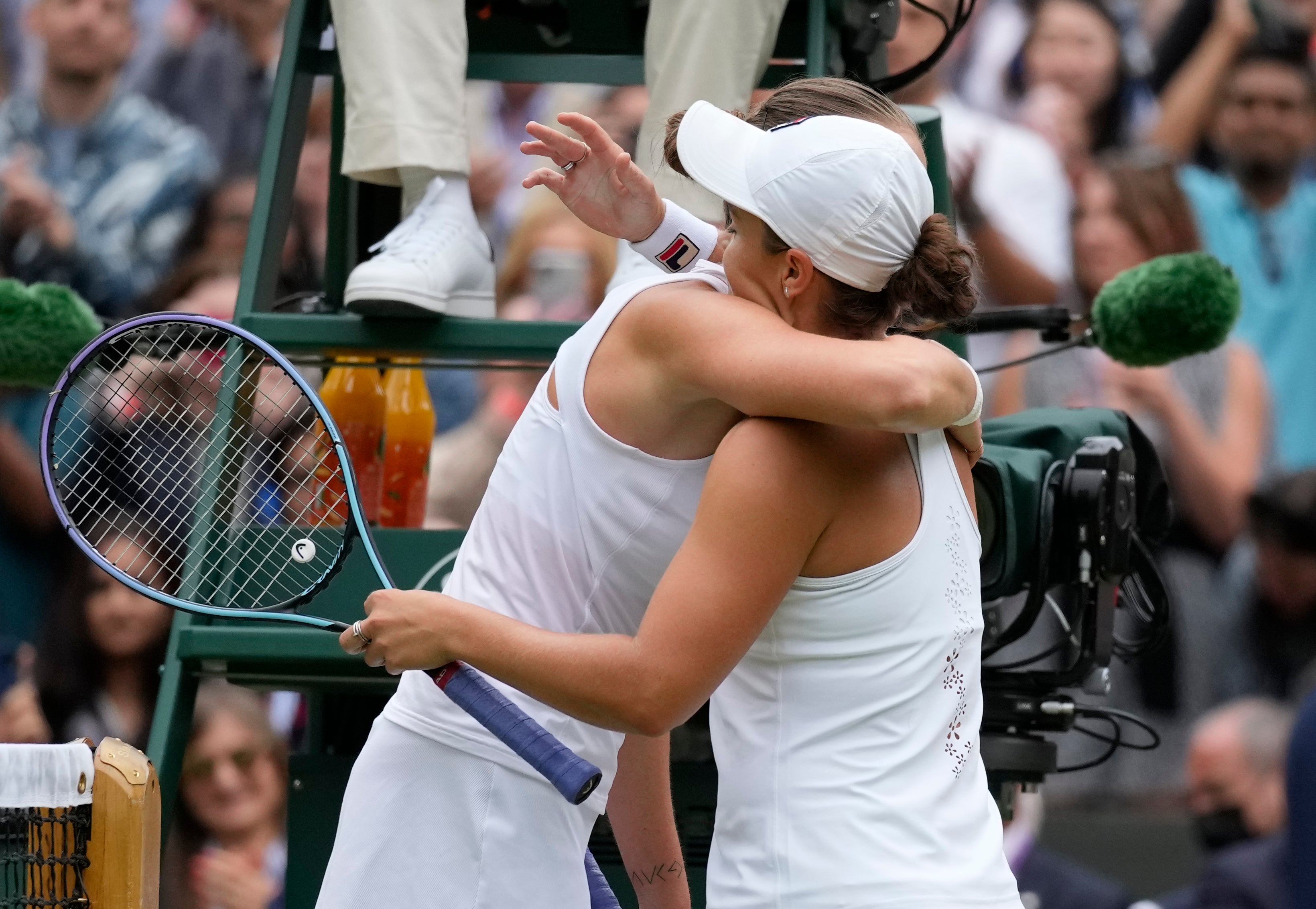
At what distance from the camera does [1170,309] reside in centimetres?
297

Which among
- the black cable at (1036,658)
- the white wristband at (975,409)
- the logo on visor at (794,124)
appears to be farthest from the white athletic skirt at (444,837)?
the black cable at (1036,658)

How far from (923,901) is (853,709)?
185mm

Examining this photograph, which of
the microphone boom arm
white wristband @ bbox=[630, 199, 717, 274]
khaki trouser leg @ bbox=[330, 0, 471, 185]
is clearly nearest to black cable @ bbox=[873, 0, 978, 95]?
the microphone boom arm

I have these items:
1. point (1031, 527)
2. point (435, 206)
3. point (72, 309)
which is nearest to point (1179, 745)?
point (1031, 527)

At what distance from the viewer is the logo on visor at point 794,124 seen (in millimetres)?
1786

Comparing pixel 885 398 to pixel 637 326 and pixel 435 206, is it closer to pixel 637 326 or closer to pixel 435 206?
pixel 637 326

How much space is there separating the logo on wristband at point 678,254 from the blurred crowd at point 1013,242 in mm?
2741

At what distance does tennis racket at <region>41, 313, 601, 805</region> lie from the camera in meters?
1.85

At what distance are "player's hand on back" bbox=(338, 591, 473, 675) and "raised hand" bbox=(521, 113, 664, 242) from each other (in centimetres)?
52

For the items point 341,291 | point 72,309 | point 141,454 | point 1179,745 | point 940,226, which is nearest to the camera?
point 940,226

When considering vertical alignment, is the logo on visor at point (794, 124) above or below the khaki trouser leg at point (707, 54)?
above

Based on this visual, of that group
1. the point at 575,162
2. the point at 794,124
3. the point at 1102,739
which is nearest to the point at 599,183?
the point at 575,162

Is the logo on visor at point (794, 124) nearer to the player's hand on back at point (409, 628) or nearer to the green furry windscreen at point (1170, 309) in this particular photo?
the player's hand on back at point (409, 628)

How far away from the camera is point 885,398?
167 centimetres
